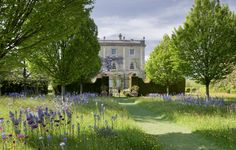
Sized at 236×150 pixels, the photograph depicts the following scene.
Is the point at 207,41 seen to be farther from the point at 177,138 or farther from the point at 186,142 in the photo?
A: the point at 186,142

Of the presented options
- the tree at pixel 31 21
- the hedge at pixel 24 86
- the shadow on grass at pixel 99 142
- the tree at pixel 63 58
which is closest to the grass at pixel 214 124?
the shadow on grass at pixel 99 142

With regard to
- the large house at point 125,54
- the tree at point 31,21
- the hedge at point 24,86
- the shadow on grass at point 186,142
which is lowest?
the shadow on grass at point 186,142

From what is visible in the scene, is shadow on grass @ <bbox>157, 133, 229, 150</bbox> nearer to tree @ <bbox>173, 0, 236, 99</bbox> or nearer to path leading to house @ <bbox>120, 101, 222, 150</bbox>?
path leading to house @ <bbox>120, 101, 222, 150</bbox>

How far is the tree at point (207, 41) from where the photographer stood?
1989 centimetres

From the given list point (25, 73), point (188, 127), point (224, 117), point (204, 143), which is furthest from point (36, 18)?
point (25, 73)

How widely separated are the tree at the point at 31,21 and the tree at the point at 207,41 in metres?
13.3

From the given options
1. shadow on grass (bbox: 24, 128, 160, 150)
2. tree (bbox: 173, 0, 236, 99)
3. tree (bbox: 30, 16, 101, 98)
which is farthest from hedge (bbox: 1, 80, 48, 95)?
shadow on grass (bbox: 24, 128, 160, 150)

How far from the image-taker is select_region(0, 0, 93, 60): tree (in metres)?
6.89

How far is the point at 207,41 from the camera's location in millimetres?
20109

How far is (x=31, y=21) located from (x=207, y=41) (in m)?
14.6

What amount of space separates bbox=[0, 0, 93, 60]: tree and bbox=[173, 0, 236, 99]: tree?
1327 cm

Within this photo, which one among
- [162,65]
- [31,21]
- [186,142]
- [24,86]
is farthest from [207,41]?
[24,86]

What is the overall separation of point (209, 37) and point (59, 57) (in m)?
8.88

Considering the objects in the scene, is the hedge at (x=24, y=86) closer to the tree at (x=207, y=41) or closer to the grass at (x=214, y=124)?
the tree at (x=207, y=41)
